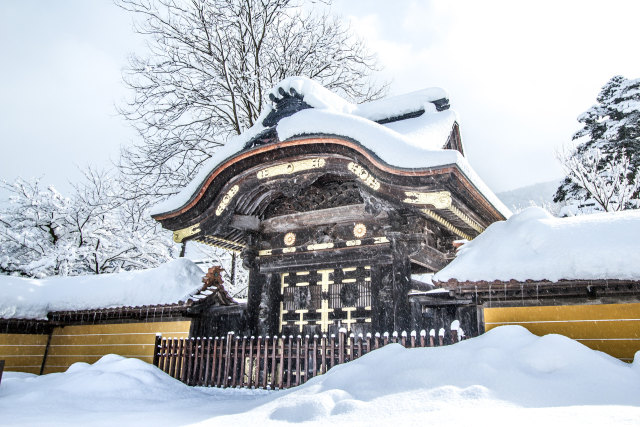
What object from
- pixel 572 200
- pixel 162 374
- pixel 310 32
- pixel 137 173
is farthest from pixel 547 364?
pixel 572 200

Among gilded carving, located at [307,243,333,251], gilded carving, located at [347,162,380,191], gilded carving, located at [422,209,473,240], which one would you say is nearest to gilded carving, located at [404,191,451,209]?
gilded carving, located at [422,209,473,240]

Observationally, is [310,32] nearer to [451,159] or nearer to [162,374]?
[451,159]

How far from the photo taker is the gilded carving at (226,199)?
10.3m

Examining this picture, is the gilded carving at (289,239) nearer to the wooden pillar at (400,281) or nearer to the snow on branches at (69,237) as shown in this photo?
the wooden pillar at (400,281)

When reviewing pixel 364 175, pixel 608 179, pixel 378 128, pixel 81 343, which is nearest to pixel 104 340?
pixel 81 343

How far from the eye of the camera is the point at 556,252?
23.7 feet

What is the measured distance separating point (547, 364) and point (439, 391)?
5.09ft

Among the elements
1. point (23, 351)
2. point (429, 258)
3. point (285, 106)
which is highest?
point (285, 106)

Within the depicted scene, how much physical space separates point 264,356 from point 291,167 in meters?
3.94

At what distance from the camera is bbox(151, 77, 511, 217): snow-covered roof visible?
26.6 feet

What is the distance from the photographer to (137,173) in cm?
1766

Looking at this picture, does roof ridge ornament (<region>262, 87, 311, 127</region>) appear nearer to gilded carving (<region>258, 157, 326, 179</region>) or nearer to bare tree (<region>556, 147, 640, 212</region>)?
gilded carving (<region>258, 157, 326, 179</region>)

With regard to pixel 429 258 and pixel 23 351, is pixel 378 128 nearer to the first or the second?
pixel 429 258

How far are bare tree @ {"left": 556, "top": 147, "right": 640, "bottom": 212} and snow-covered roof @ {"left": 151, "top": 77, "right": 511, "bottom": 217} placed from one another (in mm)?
11276
